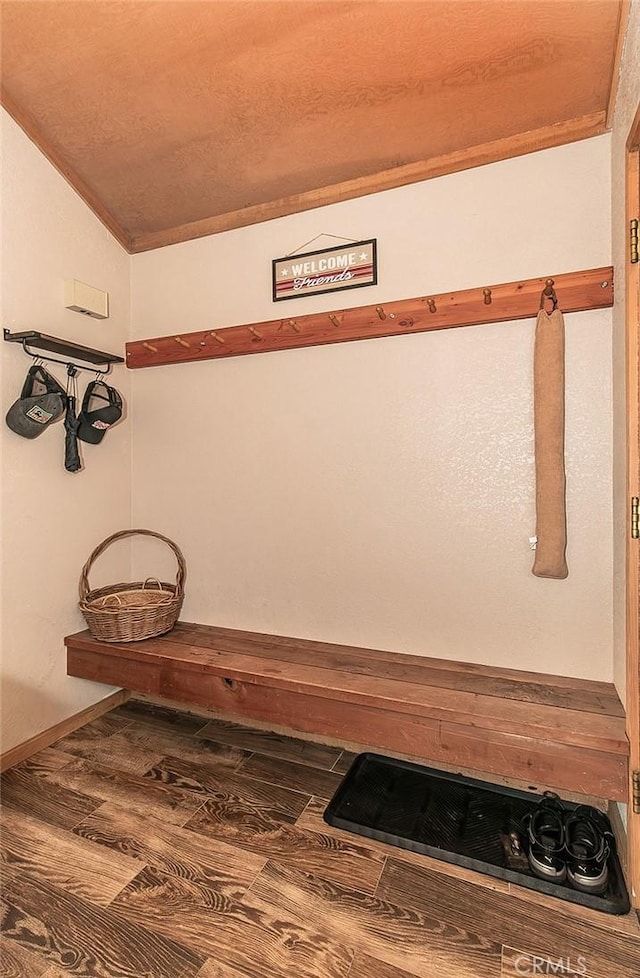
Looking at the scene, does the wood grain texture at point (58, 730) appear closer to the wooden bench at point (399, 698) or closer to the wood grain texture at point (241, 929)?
the wooden bench at point (399, 698)

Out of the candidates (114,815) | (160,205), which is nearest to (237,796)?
(114,815)

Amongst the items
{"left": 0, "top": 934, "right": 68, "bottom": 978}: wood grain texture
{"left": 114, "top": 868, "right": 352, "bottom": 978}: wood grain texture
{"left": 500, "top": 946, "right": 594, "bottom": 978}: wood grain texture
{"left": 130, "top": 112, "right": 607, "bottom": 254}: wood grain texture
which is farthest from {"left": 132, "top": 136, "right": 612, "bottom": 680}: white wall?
{"left": 0, "top": 934, "right": 68, "bottom": 978}: wood grain texture

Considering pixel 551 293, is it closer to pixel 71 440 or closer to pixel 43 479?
pixel 71 440

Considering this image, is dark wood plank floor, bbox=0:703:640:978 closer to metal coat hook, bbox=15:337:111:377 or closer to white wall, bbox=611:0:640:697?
white wall, bbox=611:0:640:697

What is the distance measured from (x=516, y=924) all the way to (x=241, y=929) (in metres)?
0.74

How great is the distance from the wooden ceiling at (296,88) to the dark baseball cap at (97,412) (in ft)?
3.15

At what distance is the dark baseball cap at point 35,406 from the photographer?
203 cm

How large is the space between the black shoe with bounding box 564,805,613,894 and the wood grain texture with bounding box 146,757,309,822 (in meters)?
0.89

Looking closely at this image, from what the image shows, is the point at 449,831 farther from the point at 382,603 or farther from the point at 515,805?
the point at 382,603

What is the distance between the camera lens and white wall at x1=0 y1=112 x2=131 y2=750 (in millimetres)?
2088

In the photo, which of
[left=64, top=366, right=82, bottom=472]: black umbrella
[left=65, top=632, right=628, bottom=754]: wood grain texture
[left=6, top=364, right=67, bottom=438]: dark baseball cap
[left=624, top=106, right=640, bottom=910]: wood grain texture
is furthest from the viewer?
[left=64, top=366, right=82, bottom=472]: black umbrella

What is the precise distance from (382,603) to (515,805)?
88 centimetres

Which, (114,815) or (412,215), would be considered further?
(412,215)

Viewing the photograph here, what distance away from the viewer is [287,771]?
2051 mm
